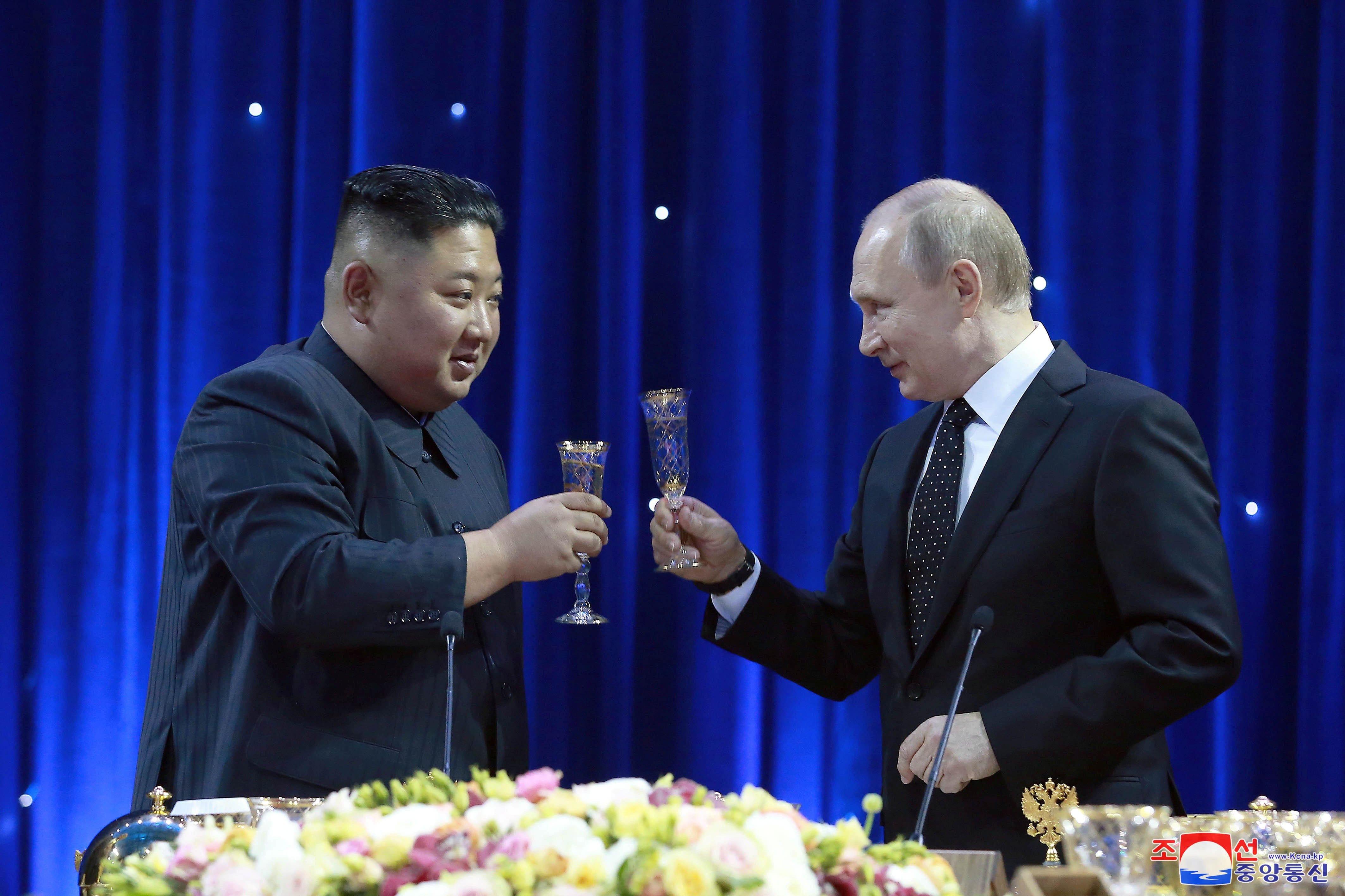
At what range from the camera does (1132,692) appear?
5.90ft

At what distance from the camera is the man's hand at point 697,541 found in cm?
225

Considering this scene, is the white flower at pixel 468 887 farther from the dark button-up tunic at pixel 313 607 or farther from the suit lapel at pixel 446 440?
the suit lapel at pixel 446 440

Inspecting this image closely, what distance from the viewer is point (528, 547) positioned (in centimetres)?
190

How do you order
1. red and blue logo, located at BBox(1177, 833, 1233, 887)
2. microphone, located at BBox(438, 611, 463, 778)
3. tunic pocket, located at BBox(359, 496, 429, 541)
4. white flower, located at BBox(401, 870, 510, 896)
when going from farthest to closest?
1. tunic pocket, located at BBox(359, 496, 429, 541)
2. microphone, located at BBox(438, 611, 463, 778)
3. red and blue logo, located at BBox(1177, 833, 1233, 887)
4. white flower, located at BBox(401, 870, 510, 896)

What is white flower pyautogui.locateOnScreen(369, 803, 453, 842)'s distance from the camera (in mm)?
937

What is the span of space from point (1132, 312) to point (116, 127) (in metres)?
2.47

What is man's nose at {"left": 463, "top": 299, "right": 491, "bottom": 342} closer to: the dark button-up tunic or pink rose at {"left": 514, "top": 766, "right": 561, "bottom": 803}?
the dark button-up tunic

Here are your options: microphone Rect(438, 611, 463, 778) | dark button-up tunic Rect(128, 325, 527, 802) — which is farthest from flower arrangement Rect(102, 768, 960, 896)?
dark button-up tunic Rect(128, 325, 527, 802)

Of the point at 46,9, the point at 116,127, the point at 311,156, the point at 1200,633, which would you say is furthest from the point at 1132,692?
the point at 46,9

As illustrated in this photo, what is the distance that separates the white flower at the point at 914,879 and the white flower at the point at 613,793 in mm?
193

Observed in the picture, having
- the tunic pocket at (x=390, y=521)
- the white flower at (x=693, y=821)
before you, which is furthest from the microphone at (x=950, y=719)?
the tunic pocket at (x=390, y=521)

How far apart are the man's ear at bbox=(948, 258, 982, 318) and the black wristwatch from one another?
1.93 ft

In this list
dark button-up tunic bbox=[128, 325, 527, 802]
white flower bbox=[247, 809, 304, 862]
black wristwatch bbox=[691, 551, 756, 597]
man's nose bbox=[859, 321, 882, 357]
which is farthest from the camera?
black wristwatch bbox=[691, 551, 756, 597]

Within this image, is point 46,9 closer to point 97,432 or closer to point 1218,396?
point 97,432
